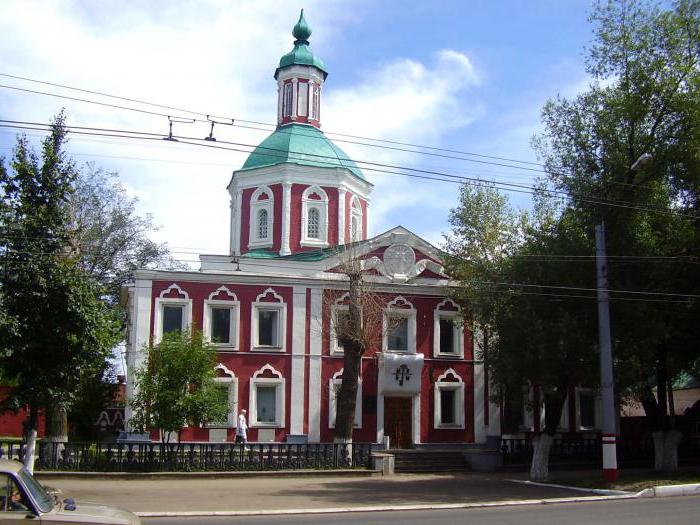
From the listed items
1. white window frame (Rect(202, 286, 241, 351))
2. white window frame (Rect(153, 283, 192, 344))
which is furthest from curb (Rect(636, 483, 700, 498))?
white window frame (Rect(153, 283, 192, 344))

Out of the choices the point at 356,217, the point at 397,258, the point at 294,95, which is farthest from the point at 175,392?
the point at 294,95

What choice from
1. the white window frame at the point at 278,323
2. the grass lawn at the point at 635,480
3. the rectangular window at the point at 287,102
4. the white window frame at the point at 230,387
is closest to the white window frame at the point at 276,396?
the white window frame at the point at 230,387

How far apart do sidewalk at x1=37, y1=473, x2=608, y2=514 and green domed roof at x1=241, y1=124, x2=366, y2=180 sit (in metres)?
16.5

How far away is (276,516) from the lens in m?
15.2

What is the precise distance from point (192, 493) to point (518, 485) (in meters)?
9.34

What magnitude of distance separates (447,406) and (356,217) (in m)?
10.2

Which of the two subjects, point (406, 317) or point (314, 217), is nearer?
point (406, 317)

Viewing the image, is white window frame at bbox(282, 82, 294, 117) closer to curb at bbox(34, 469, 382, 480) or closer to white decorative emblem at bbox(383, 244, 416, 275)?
white decorative emblem at bbox(383, 244, 416, 275)

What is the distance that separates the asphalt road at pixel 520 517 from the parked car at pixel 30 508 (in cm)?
551

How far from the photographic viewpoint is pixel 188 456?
22.7 metres

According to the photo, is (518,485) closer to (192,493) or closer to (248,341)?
(192,493)

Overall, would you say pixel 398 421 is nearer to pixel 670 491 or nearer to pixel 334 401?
pixel 334 401

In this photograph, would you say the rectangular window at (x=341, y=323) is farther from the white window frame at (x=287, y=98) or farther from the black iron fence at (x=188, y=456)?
the white window frame at (x=287, y=98)

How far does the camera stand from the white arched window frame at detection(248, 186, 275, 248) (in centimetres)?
3531
